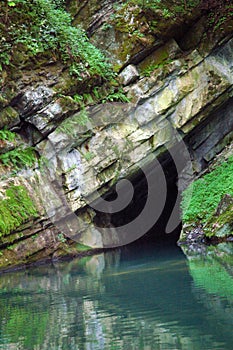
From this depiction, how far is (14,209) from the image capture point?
42.0 ft

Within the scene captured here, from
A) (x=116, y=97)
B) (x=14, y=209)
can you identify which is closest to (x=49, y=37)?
(x=116, y=97)

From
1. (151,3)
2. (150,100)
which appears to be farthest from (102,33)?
(150,100)

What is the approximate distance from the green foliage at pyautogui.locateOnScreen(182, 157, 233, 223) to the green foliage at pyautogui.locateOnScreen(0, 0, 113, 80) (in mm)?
4666

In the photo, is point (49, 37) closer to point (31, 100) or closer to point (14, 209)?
point (31, 100)

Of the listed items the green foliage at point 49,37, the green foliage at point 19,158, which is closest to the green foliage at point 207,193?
the green foliage at point 49,37

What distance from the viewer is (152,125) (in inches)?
595

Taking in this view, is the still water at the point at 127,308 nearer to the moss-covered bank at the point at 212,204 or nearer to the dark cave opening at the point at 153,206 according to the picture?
the moss-covered bank at the point at 212,204

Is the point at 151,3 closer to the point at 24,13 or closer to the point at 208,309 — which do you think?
the point at 24,13

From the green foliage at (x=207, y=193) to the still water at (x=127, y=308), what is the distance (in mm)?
3313

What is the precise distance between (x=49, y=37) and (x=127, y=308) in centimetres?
998

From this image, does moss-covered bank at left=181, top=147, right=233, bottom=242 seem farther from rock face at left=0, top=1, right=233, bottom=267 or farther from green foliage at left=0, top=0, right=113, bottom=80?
green foliage at left=0, top=0, right=113, bottom=80

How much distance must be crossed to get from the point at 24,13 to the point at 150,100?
466 cm

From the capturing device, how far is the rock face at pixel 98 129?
13.6m

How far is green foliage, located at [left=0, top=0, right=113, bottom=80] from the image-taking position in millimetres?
13531
